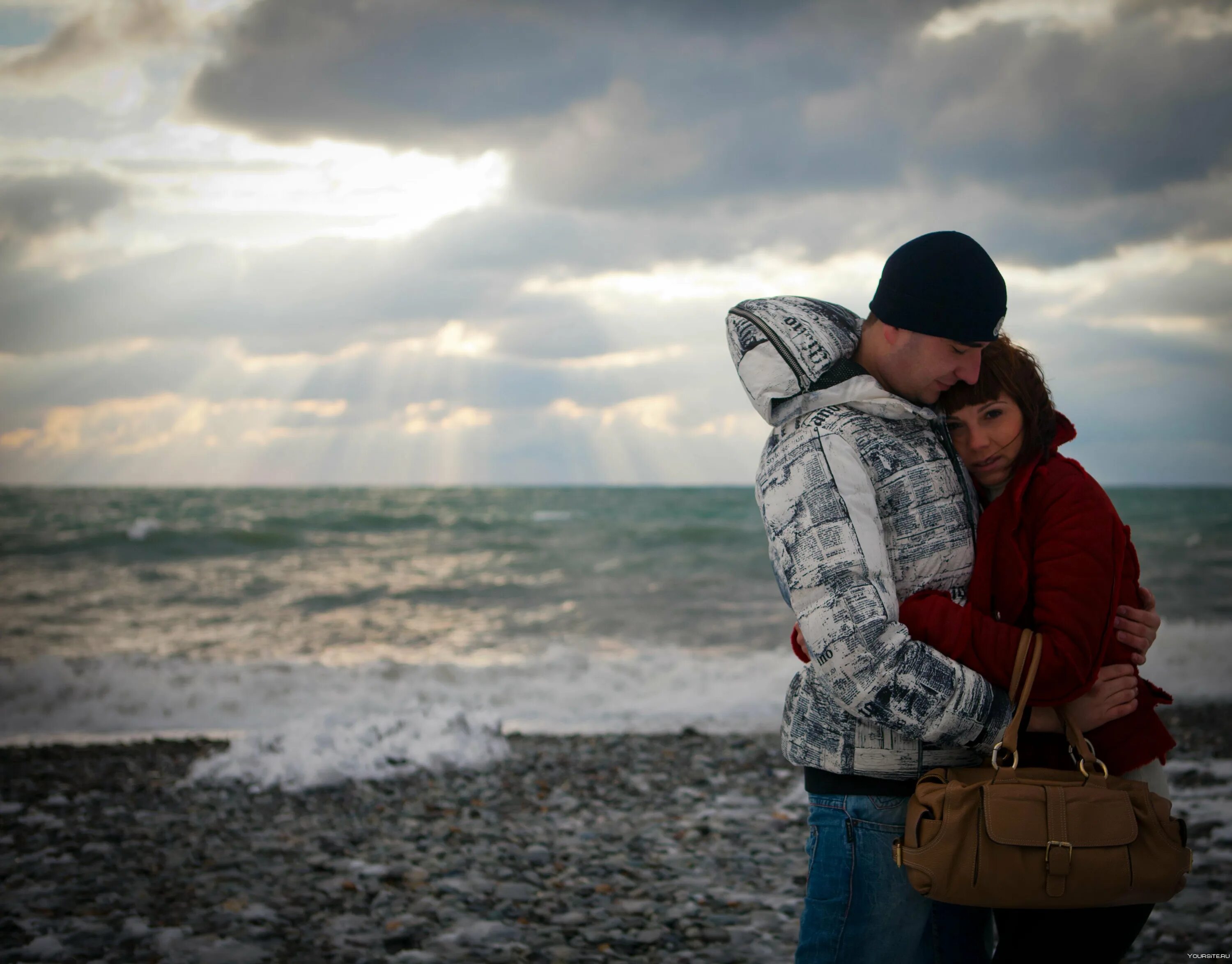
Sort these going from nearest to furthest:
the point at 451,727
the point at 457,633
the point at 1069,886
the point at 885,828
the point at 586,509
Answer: the point at 1069,886 → the point at 885,828 → the point at 451,727 → the point at 457,633 → the point at 586,509

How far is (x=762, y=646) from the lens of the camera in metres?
14.9

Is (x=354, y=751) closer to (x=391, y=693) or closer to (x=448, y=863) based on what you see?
(x=448, y=863)

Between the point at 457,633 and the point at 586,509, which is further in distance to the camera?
the point at 586,509

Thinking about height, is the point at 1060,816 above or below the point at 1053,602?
below

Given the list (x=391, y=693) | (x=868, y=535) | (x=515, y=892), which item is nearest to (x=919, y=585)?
(x=868, y=535)

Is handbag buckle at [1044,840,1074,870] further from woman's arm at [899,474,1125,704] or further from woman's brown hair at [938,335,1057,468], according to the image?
woman's brown hair at [938,335,1057,468]

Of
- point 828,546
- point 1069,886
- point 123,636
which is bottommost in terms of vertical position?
point 123,636

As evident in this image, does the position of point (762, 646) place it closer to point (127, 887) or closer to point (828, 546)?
point (127, 887)

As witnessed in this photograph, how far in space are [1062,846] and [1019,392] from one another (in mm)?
1061

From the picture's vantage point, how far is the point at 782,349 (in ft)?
6.72

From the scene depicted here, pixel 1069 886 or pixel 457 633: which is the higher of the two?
pixel 1069 886

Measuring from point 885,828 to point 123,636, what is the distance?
54.2 ft

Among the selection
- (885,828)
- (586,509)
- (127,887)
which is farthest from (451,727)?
(586,509)

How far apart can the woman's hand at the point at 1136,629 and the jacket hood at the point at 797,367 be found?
646 mm
